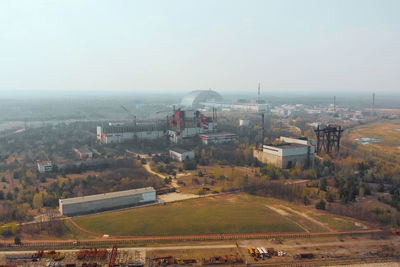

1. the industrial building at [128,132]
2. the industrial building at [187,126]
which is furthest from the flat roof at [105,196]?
the industrial building at [128,132]

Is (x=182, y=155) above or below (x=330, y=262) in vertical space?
above

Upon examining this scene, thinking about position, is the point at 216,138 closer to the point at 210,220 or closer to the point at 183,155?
A: the point at 183,155

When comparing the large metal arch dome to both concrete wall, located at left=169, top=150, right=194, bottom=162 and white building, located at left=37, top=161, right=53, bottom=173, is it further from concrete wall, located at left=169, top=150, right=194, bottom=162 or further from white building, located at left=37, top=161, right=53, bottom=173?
white building, located at left=37, top=161, right=53, bottom=173

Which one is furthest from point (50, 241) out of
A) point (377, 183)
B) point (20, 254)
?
point (377, 183)

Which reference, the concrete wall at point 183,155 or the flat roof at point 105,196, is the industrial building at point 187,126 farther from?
the flat roof at point 105,196

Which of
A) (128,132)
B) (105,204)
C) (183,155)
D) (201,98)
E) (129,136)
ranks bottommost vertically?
(105,204)

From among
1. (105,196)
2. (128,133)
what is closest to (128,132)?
(128,133)

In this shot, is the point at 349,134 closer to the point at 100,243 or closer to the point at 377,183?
the point at 377,183

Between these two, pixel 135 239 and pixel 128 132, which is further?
pixel 128 132
